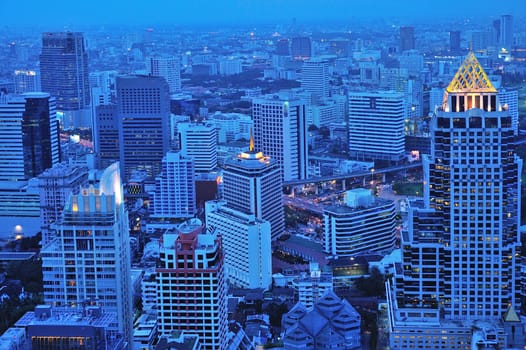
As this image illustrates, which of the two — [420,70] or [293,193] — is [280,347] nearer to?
[293,193]

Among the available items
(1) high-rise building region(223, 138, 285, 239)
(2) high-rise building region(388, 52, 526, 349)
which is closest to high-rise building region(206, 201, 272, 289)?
(1) high-rise building region(223, 138, 285, 239)

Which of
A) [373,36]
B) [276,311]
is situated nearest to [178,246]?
[276,311]

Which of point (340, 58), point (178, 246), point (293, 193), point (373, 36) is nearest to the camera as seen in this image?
point (178, 246)

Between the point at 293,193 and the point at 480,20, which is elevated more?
the point at 480,20

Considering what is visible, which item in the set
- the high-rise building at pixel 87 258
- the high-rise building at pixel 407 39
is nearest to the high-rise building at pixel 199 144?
the high-rise building at pixel 407 39

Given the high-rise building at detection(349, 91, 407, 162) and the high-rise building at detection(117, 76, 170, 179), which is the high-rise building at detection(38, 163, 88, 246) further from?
the high-rise building at detection(349, 91, 407, 162)

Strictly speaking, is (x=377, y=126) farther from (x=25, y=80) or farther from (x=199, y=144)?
(x=25, y=80)

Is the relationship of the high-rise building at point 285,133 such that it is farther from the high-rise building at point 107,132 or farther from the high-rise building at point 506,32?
the high-rise building at point 506,32
